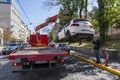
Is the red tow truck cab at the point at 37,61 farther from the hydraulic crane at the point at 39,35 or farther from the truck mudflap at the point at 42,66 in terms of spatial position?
the hydraulic crane at the point at 39,35

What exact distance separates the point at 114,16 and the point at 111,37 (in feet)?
18.3

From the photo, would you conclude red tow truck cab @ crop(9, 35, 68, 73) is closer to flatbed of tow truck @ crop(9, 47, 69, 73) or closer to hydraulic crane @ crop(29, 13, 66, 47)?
flatbed of tow truck @ crop(9, 47, 69, 73)

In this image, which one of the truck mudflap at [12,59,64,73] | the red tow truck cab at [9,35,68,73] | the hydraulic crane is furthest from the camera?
the hydraulic crane

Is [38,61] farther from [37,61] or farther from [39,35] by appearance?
[39,35]

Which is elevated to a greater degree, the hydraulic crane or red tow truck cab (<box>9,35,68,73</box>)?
the hydraulic crane

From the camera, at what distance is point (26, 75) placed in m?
11.2

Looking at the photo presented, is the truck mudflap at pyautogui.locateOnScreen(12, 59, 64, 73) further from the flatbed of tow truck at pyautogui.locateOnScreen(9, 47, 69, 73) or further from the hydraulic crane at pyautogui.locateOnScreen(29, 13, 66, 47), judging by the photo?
the hydraulic crane at pyautogui.locateOnScreen(29, 13, 66, 47)

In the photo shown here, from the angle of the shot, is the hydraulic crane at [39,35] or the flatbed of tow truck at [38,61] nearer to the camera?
the flatbed of tow truck at [38,61]

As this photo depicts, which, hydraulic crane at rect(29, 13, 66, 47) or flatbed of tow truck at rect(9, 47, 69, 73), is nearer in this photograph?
flatbed of tow truck at rect(9, 47, 69, 73)

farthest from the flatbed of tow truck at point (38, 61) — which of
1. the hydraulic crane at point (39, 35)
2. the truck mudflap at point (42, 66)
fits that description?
the hydraulic crane at point (39, 35)

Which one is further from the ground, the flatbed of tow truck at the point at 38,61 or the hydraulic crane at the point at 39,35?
the hydraulic crane at the point at 39,35

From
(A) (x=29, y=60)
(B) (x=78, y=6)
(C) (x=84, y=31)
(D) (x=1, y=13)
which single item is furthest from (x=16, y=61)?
(D) (x=1, y=13)

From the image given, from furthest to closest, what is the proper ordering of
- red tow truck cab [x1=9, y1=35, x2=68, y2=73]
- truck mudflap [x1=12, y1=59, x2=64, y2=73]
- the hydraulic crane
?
the hydraulic crane, truck mudflap [x1=12, y1=59, x2=64, y2=73], red tow truck cab [x1=9, y1=35, x2=68, y2=73]

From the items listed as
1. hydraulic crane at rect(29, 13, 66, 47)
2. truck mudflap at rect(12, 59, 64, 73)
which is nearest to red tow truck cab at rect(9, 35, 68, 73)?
truck mudflap at rect(12, 59, 64, 73)
